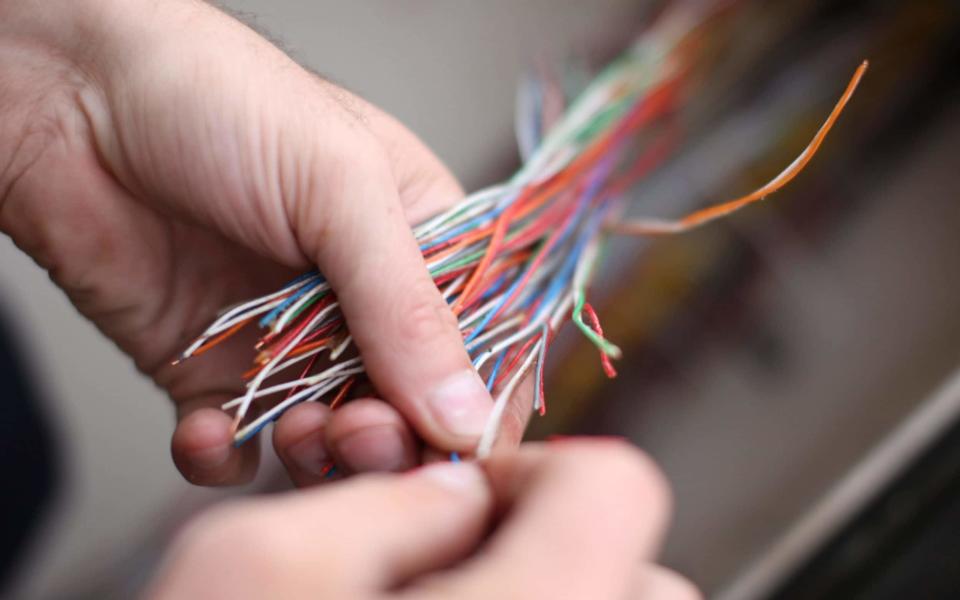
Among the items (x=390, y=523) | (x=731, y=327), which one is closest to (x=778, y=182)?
(x=390, y=523)

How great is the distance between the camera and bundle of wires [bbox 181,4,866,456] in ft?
1.57

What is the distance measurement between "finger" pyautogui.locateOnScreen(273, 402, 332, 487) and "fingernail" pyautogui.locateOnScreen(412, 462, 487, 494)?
0.16m

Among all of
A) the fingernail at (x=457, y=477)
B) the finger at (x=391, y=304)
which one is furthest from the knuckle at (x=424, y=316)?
the fingernail at (x=457, y=477)

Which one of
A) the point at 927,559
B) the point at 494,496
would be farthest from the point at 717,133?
the point at 494,496

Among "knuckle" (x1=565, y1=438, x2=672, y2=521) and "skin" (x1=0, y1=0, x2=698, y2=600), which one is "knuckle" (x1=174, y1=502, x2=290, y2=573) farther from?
"knuckle" (x1=565, y1=438, x2=672, y2=521)

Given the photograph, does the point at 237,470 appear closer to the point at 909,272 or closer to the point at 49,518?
the point at 49,518

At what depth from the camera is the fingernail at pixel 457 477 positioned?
0.33 metres

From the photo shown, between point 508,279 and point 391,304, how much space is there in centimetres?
16

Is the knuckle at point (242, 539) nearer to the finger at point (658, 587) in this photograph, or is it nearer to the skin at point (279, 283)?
the skin at point (279, 283)

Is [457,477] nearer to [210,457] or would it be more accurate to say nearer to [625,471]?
[625,471]

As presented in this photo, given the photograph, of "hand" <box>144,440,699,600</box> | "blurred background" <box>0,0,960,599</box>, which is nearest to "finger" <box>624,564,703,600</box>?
"hand" <box>144,440,699,600</box>

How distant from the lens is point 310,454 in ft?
1.62

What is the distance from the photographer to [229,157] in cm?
51

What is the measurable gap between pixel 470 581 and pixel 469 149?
844 millimetres
